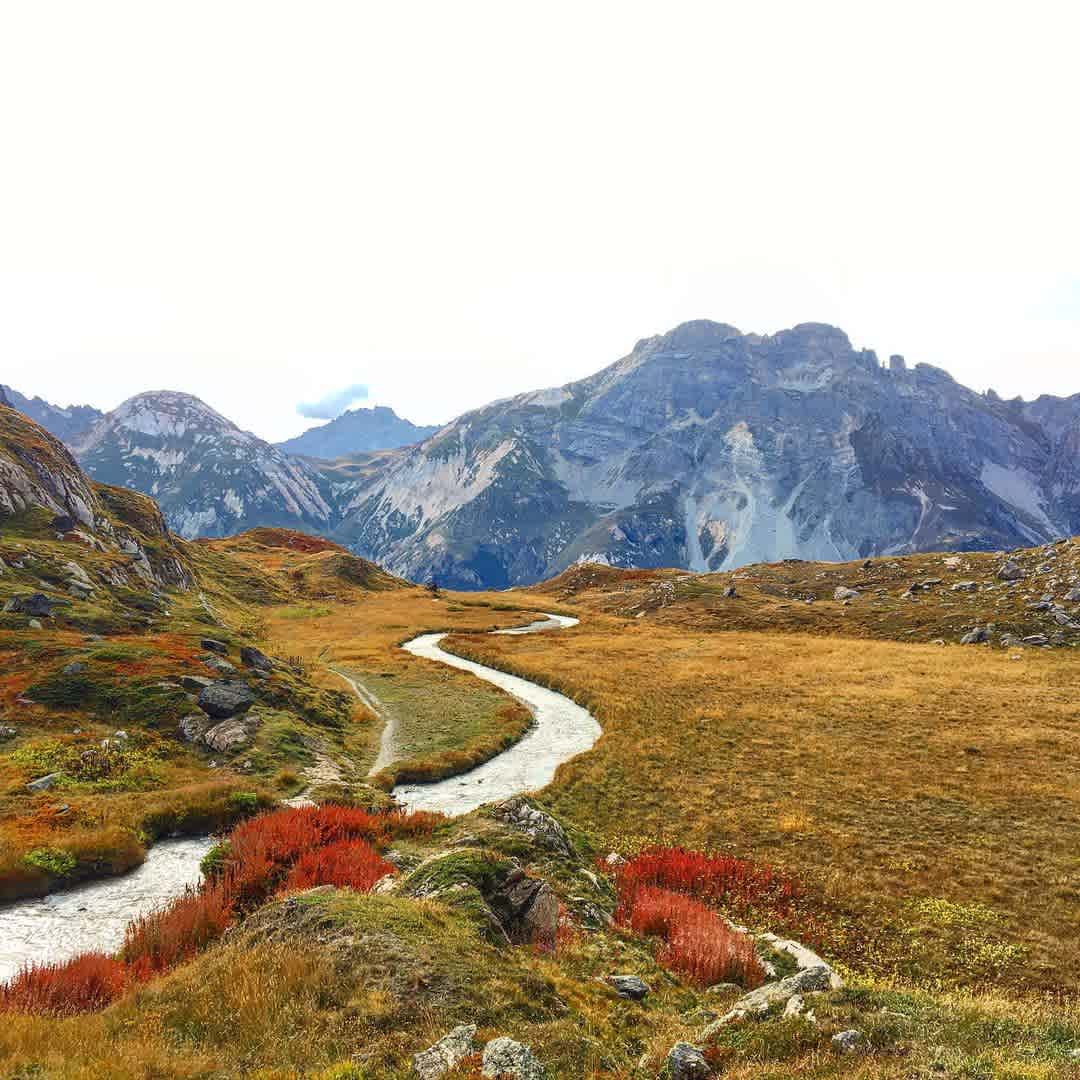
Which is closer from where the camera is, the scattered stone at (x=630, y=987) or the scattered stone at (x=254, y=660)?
the scattered stone at (x=630, y=987)

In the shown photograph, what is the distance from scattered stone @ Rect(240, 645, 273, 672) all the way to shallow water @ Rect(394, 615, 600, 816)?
18.9m

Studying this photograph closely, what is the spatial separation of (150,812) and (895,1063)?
25028mm

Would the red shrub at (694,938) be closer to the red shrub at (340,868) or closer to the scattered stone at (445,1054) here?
the red shrub at (340,868)


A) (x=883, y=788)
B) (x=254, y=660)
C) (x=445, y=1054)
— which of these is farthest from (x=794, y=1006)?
(x=254, y=660)

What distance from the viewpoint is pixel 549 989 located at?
11.7 metres

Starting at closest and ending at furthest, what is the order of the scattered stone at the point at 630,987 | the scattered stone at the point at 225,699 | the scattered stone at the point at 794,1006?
the scattered stone at the point at 794,1006
the scattered stone at the point at 630,987
the scattered stone at the point at 225,699

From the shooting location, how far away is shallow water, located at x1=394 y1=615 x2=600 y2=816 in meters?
30.2

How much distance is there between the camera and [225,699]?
3619cm

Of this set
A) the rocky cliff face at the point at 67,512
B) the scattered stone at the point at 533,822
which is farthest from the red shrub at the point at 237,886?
the rocky cliff face at the point at 67,512

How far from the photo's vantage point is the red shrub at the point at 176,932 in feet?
44.1

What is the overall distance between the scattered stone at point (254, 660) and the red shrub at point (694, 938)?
1399 inches

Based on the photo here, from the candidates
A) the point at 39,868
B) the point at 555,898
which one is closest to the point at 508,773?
the point at 555,898

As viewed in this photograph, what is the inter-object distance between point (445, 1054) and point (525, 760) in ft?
93.0

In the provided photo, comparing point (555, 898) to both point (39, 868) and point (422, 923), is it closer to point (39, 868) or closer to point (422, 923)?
point (422, 923)
